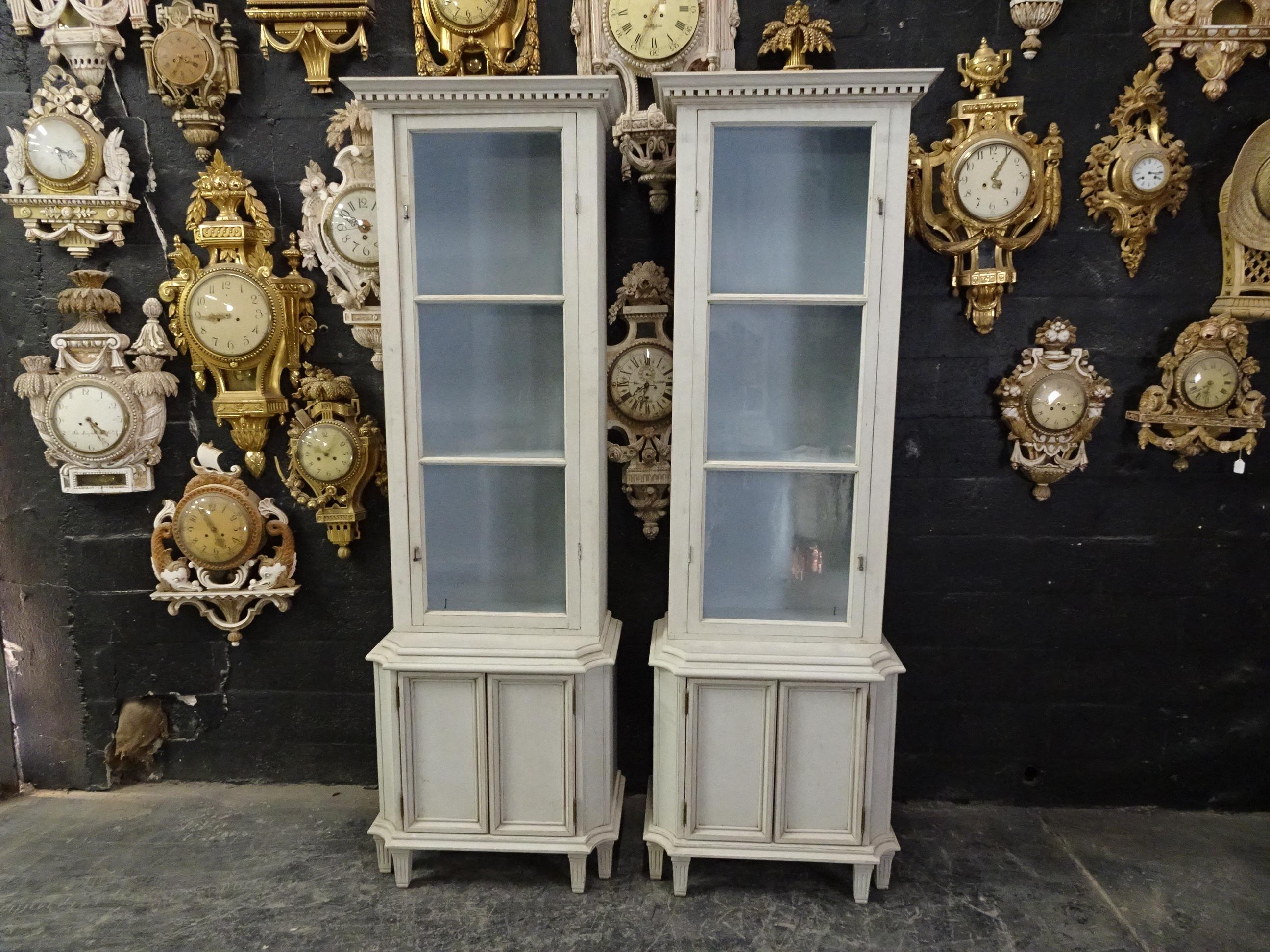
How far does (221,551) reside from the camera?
264 cm

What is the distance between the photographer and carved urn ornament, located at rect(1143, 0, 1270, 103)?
225 cm

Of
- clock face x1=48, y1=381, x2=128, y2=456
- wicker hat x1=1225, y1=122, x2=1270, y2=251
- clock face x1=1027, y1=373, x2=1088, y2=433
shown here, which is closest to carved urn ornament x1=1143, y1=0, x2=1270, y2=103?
wicker hat x1=1225, y1=122, x2=1270, y2=251

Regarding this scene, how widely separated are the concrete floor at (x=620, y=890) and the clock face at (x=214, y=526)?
93 centimetres

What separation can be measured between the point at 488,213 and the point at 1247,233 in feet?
7.59

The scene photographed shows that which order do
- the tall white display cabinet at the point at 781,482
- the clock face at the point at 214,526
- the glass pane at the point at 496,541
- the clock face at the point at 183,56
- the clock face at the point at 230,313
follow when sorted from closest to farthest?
the tall white display cabinet at the point at 781,482, the glass pane at the point at 496,541, the clock face at the point at 183,56, the clock face at the point at 230,313, the clock face at the point at 214,526

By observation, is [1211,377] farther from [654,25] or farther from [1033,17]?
[654,25]

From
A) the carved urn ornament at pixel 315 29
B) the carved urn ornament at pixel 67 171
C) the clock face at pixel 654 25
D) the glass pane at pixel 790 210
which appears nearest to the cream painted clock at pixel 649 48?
the clock face at pixel 654 25

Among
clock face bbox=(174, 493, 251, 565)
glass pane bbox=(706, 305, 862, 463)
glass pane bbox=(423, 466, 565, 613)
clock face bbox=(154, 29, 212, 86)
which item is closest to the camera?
glass pane bbox=(706, 305, 862, 463)

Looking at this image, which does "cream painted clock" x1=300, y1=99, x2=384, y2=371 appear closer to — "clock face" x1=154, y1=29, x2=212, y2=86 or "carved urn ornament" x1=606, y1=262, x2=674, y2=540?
"clock face" x1=154, y1=29, x2=212, y2=86

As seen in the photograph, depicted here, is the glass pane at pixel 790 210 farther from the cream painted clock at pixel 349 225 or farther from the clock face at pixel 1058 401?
the cream painted clock at pixel 349 225

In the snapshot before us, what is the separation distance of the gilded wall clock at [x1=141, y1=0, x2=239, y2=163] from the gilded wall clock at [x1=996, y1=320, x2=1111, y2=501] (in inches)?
106

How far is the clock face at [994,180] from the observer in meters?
2.31

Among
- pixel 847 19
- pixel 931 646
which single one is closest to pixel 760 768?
pixel 931 646

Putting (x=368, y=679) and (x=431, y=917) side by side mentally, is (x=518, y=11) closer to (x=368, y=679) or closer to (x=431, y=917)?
(x=368, y=679)
